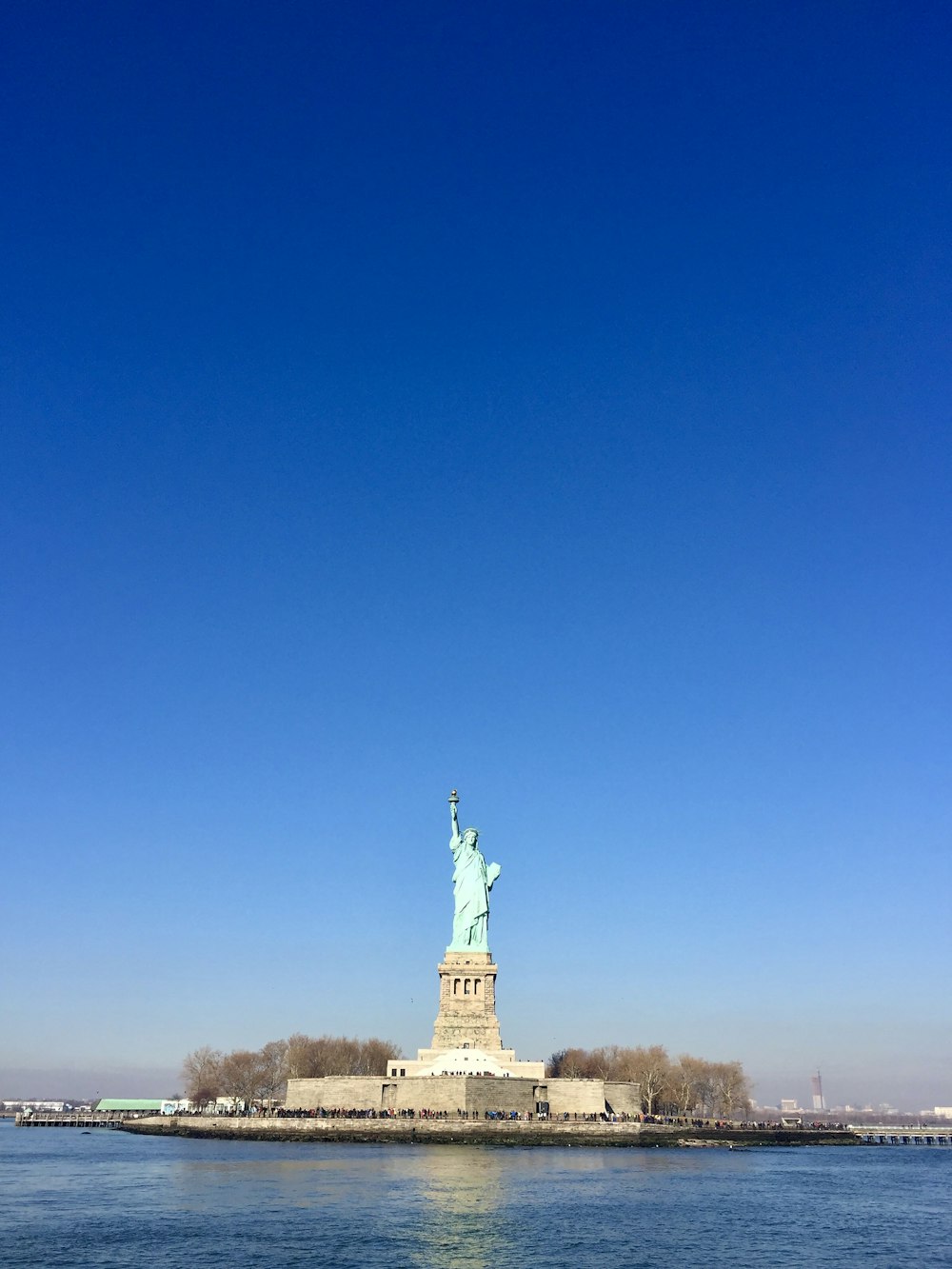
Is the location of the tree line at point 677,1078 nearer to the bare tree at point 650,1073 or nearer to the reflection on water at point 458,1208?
the bare tree at point 650,1073

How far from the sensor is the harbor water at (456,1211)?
22.7 meters

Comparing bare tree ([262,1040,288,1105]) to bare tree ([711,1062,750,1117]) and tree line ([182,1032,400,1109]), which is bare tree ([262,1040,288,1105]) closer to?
tree line ([182,1032,400,1109])

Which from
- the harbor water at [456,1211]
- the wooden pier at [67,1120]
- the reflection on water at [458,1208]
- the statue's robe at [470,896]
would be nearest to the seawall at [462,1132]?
the harbor water at [456,1211]

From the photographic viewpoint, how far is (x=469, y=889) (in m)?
60.9

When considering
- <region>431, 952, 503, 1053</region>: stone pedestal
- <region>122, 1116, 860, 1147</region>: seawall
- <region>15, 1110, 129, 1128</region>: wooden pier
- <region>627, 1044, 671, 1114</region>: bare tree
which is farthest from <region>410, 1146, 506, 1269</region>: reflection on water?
<region>15, 1110, 129, 1128</region>: wooden pier

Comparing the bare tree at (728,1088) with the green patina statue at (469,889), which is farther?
the bare tree at (728,1088)

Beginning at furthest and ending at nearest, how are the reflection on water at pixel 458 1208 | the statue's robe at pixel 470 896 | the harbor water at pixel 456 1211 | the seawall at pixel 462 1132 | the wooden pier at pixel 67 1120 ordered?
the wooden pier at pixel 67 1120, the statue's robe at pixel 470 896, the seawall at pixel 462 1132, the harbor water at pixel 456 1211, the reflection on water at pixel 458 1208

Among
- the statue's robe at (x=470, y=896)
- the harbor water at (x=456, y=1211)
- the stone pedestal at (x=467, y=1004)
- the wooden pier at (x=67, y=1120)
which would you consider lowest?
the harbor water at (x=456, y=1211)

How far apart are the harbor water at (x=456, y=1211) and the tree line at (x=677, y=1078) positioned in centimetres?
2871

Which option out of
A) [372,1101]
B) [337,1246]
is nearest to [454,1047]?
[372,1101]

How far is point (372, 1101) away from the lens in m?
53.2

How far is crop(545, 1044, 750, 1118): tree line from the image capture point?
7312 cm

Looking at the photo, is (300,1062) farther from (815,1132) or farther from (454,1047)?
(815,1132)

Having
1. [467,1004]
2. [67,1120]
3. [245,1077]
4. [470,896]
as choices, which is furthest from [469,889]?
[67,1120]
